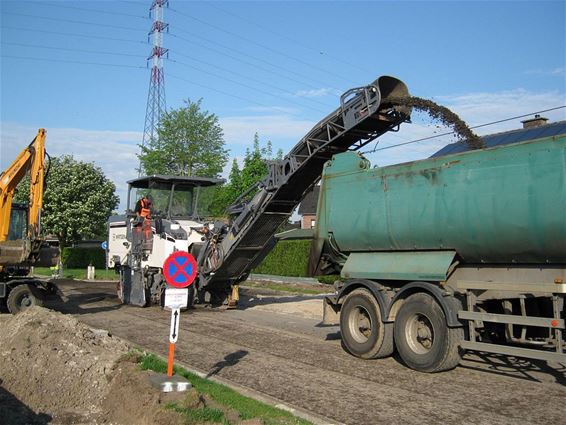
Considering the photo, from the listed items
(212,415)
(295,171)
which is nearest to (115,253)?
(295,171)

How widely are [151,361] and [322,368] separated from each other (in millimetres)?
2716

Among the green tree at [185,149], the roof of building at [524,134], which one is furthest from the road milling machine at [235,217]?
the green tree at [185,149]

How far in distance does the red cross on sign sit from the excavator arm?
27.5 ft

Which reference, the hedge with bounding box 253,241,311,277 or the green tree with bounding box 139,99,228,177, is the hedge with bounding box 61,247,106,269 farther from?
the hedge with bounding box 253,241,311,277

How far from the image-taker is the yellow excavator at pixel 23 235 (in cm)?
1488

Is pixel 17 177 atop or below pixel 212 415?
atop

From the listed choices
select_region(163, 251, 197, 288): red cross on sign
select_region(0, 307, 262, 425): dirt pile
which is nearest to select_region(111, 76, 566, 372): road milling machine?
select_region(163, 251, 197, 288): red cross on sign

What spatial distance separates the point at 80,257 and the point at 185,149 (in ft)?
38.5

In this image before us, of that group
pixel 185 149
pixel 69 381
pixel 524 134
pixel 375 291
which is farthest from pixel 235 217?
pixel 185 149

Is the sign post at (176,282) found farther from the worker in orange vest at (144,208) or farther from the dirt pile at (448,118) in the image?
the worker in orange vest at (144,208)

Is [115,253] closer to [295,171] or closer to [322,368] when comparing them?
[295,171]

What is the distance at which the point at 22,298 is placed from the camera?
15195 millimetres

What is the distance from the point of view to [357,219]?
10633 mm

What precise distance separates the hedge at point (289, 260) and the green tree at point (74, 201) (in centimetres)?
1851
